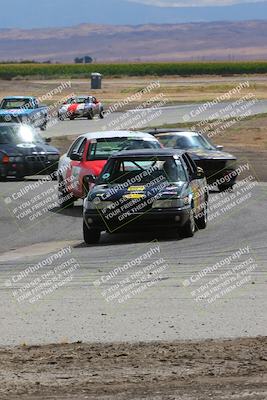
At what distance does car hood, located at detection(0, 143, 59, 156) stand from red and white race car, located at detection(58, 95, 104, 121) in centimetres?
2916

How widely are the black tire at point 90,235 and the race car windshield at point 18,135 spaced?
13.0 meters

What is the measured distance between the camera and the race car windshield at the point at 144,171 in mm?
17812

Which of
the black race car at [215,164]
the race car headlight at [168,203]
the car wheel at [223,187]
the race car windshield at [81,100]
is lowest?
the race car windshield at [81,100]

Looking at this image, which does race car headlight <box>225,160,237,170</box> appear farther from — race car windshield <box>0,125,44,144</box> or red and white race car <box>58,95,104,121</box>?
red and white race car <box>58,95,104,121</box>

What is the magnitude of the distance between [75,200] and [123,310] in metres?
12.1

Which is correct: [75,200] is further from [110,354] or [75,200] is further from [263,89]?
[263,89]

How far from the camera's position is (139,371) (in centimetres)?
766

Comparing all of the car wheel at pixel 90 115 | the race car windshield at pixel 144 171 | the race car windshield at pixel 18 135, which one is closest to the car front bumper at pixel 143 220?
the race car windshield at pixel 144 171

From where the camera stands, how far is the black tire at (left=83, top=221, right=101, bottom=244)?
57.0 ft

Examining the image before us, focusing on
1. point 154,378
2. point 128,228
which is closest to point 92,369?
point 154,378

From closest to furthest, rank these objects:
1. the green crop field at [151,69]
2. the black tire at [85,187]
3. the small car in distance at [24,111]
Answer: the black tire at [85,187] → the small car in distance at [24,111] → the green crop field at [151,69]

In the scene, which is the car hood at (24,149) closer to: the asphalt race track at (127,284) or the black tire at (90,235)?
the asphalt race track at (127,284)

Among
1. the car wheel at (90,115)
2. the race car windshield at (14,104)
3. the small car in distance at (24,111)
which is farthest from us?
the car wheel at (90,115)

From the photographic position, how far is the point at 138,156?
1803 cm
